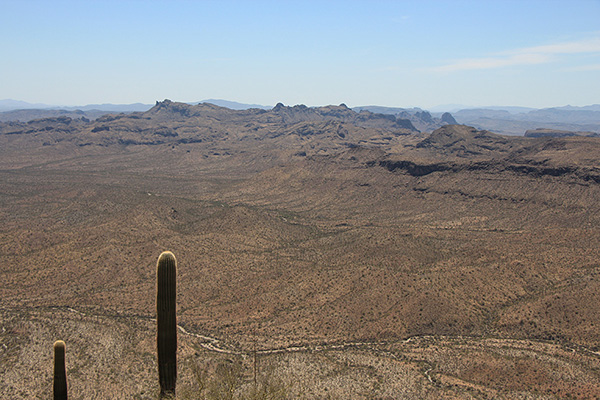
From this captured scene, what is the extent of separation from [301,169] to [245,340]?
94293 millimetres

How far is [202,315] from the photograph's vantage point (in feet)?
154

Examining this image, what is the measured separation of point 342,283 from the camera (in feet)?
172

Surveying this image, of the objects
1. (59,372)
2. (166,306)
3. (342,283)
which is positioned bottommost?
(342,283)

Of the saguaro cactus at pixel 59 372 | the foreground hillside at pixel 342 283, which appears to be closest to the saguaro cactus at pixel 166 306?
the saguaro cactus at pixel 59 372

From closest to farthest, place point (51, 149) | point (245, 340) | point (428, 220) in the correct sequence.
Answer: point (245, 340) < point (428, 220) < point (51, 149)

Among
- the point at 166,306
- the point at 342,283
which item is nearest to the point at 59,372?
the point at 166,306

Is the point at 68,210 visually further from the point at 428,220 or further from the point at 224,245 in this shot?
the point at 428,220

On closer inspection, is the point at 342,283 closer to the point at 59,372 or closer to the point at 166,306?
the point at 166,306

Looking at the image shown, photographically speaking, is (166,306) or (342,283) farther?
(342,283)

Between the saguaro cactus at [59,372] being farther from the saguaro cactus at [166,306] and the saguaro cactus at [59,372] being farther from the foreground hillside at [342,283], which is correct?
the foreground hillside at [342,283]

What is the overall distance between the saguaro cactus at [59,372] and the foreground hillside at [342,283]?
1068 centimetres

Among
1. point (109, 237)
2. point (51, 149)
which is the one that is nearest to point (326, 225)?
point (109, 237)

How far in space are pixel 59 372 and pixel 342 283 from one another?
3823cm

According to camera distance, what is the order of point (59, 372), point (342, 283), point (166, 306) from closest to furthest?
point (166, 306)
point (59, 372)
point (342, 283)
